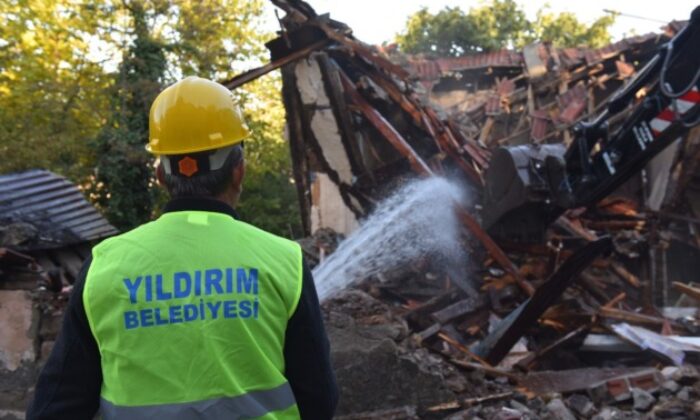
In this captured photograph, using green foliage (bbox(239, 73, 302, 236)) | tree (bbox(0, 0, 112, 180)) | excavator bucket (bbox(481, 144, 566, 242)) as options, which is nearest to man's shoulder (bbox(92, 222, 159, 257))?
excavator bucket (bbox(481, 144, 566, 242))

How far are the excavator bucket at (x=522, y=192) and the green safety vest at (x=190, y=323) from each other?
4.66 metres

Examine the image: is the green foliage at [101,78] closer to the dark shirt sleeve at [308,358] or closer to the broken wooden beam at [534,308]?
the broken wooden beam at [534,308]

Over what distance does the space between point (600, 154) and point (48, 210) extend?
19.1ft

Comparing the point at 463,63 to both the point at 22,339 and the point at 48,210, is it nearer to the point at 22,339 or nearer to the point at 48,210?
the point at 48,210

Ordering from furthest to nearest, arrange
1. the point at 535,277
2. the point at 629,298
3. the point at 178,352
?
the point at 629,298 < the point at 535,277 < the point at 178,352

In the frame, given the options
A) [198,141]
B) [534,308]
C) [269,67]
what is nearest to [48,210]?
[269,67]

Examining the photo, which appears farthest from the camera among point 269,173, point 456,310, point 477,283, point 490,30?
point 490,30

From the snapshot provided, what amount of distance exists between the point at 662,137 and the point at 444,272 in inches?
96.4

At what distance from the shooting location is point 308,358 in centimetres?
150

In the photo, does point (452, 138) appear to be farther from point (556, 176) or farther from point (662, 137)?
point (662, 137)

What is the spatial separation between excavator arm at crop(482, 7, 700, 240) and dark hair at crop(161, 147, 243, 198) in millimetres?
3988

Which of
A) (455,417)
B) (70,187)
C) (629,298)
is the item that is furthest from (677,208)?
(70,187)

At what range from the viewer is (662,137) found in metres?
4.89

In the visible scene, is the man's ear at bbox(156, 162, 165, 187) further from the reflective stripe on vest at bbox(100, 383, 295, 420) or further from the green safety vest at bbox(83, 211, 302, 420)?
the reflective stripe on vest at bbox(100, 383, 295, 420)
